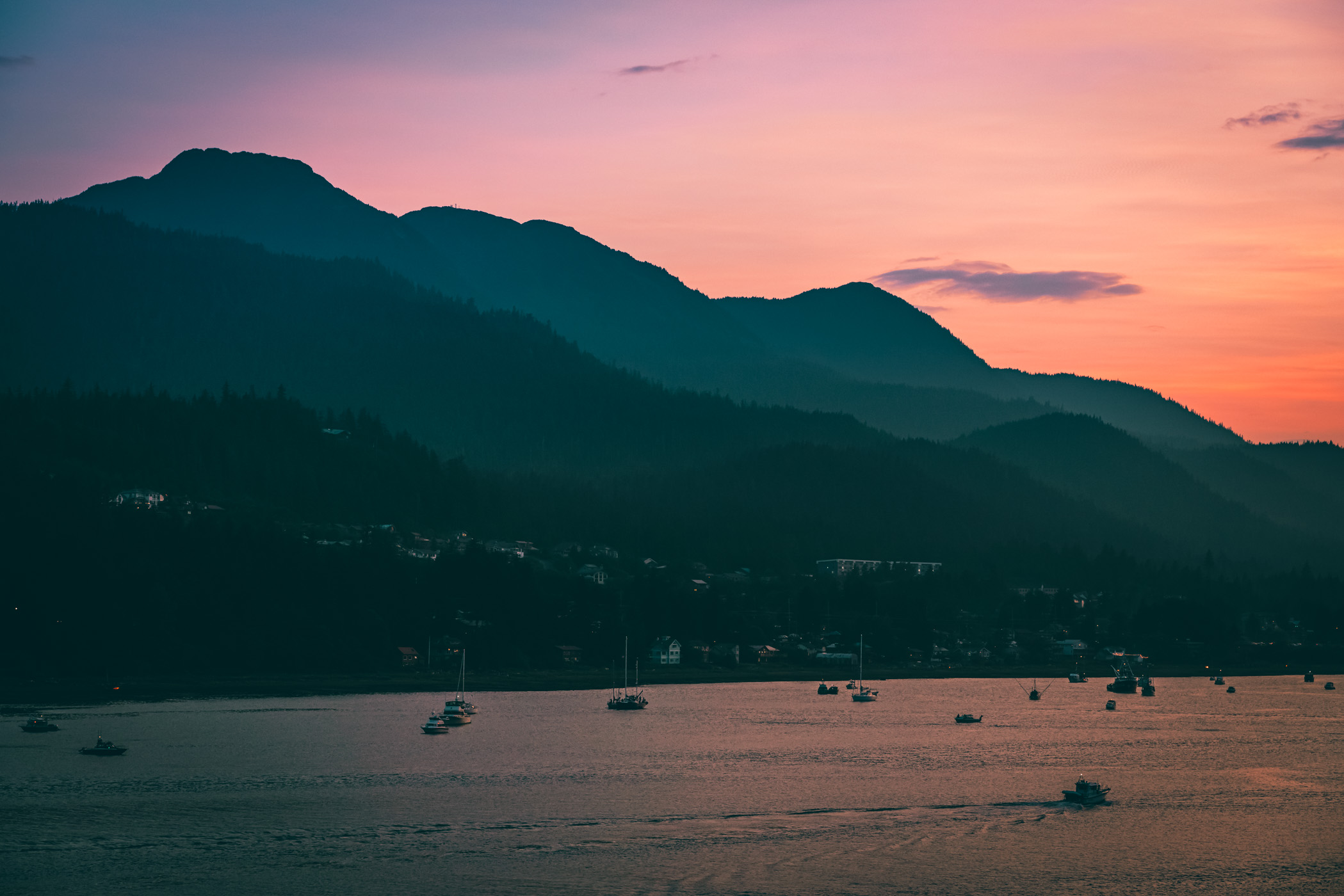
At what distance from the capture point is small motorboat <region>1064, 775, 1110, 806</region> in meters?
97.7

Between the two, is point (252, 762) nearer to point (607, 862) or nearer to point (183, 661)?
point (607, 862)

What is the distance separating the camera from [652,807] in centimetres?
9412

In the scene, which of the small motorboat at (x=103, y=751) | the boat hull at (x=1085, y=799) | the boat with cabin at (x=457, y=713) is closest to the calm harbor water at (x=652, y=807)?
the boat hull at (x=1085, y=799)

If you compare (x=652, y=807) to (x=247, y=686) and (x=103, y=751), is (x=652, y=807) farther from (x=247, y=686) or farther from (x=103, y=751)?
(x=247, y=686)

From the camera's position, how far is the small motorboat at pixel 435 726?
138m

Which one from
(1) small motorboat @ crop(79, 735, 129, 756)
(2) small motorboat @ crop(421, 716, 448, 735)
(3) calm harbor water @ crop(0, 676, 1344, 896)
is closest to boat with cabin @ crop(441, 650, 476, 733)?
(2) small motorboat @ crop(421, 716, 448, 735)

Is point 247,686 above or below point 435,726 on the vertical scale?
above

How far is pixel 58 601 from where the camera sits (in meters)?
164

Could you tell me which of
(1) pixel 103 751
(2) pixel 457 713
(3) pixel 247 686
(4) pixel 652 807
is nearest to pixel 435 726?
(2) pixel 457 713

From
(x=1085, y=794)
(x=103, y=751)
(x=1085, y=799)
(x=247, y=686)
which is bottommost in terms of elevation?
(x=1085, y=799)

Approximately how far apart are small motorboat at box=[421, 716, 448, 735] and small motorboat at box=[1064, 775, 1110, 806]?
65403 mm

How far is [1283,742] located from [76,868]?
11836 cm

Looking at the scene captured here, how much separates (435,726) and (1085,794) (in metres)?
68.1

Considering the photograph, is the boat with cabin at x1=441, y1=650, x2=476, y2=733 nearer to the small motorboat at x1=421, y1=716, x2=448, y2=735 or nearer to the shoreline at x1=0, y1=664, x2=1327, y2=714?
the small motorboat at x1=421, y1=716, x2=448, y2=735
